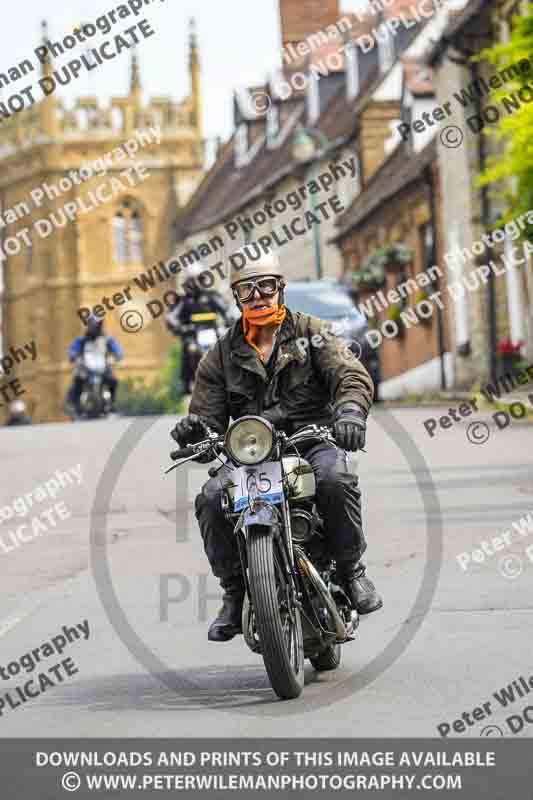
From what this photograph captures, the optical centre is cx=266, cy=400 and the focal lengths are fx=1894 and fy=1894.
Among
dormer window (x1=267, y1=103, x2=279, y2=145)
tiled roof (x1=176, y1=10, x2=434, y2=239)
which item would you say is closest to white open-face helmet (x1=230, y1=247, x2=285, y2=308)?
tiled roof (x1=176, y1=10, x2=434, y2=239)

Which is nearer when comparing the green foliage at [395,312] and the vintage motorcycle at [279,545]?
the vintage motorcycle at [279,545]

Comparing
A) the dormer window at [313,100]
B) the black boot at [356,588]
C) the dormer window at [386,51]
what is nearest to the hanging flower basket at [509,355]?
the dormer window at [386,51]

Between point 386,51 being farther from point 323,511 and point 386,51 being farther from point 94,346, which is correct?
point 323,511

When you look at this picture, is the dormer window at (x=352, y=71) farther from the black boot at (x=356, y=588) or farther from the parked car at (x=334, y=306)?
the black boot at (x=356, y=588)

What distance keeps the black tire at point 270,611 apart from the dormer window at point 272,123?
71.5 m

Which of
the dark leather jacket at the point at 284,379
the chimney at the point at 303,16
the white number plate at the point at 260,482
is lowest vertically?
the white number plate at the point at 260,482

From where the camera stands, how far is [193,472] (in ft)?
58.7

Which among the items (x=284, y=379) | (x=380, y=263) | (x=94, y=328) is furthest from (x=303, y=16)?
(x=284, y=379)

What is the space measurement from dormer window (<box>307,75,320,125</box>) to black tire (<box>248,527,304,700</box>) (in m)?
63.9

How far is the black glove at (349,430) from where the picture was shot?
7266 millimetres

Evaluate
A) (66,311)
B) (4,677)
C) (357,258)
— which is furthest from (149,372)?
(4,677)

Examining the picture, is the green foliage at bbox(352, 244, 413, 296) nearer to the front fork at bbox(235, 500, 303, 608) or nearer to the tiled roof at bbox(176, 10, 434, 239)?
the tiled roof at bbox(176, 10, 434, 239)

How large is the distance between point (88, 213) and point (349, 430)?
9611 centimetres

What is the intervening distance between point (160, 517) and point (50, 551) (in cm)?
168
